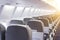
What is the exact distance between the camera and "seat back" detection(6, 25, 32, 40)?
314 centimetres

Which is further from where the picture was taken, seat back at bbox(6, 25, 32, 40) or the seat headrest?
the seat headrest

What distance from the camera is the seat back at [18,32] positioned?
3.14 m

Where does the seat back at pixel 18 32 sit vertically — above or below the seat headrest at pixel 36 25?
below

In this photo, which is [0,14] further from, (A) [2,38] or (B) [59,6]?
(B) [59,6]

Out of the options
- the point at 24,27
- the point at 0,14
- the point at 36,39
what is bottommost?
the point at 36,39

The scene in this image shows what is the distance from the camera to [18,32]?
3207 mm

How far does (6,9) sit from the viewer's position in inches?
429

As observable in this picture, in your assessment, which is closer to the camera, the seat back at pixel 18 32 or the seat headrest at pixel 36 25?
the seat back at pixel 18 32

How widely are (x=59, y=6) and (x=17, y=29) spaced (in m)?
35.7

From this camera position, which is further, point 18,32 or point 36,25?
point 36,25

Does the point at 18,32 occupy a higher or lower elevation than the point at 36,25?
lower

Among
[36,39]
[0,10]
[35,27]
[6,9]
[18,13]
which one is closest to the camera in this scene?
[36,39]

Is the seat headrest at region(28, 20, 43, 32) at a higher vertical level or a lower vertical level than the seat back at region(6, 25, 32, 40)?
higher

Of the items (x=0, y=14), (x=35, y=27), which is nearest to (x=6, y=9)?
(x=0, y=14)
